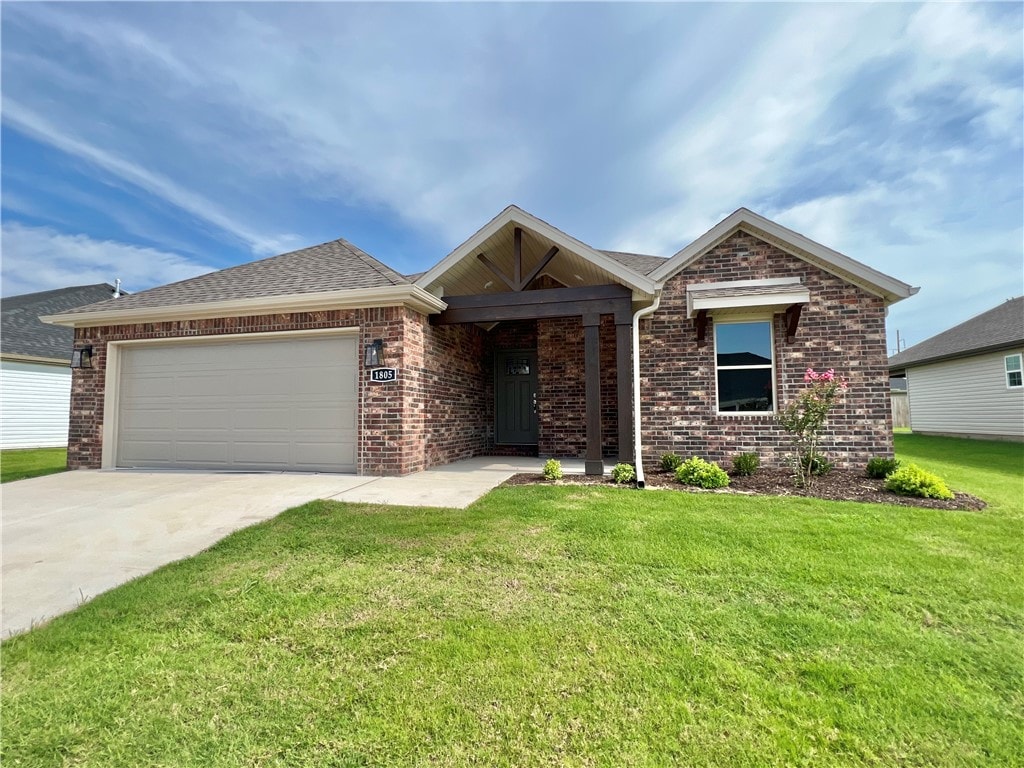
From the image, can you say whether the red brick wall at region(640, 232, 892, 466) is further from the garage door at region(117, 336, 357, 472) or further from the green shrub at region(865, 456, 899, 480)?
the garage door at region(117, 336, 357, 472)

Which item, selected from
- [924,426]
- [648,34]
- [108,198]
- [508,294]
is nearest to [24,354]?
[108,198]

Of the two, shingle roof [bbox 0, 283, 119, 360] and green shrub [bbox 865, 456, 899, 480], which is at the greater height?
shingle roof [bbox 0, 283, 119, 360]

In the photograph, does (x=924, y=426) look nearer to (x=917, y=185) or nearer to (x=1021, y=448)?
(x=1021, y=448)

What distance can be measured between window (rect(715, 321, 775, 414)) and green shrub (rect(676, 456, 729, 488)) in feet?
6.72

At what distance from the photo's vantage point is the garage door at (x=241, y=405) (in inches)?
301

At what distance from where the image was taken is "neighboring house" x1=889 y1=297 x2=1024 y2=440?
1366cm

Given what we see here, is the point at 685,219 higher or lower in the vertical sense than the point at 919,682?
higher

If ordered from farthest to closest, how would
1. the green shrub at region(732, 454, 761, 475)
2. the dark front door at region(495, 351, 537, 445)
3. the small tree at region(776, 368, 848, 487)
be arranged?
the dark front door at region(495, 351, 537, 445) < the green shrub at region(732, 454, 761, 475) < the small tree at region(776, 368, 848, 487)

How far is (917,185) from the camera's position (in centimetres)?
1001

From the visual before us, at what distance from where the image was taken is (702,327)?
8.12m

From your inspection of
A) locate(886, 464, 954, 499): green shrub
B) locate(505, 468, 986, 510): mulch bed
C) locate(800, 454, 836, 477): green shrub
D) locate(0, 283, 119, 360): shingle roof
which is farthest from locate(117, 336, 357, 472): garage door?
locate(886, 464, 954, 499): green shrub

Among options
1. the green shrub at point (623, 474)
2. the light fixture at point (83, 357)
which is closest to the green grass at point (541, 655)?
the green shrub at point (623, 474)

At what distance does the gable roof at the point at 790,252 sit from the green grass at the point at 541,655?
4872mm

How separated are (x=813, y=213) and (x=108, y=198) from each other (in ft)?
63.9
